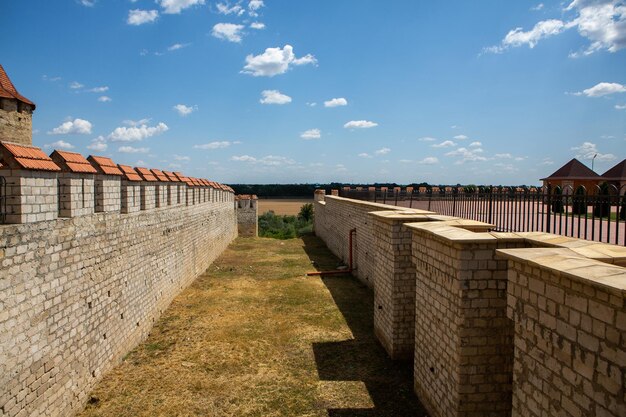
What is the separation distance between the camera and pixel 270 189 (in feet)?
332

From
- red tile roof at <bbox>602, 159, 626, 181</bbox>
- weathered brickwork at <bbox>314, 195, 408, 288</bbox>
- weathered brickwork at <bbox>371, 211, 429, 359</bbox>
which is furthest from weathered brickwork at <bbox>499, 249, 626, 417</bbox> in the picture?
red tile roof at <bbox>602, 159, 626, 181</bbox>

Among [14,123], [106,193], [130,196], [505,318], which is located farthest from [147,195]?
[14,123]

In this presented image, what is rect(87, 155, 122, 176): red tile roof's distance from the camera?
20.8ft

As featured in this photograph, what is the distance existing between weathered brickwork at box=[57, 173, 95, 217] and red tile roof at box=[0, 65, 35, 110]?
35.7 ft

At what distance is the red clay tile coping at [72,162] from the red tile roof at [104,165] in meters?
0.36

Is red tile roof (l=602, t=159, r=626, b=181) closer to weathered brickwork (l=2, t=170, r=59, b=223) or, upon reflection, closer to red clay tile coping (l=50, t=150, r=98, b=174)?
red clay tile coping (l=50, t=150, r=98, b=174)

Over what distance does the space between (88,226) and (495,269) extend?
567 cm

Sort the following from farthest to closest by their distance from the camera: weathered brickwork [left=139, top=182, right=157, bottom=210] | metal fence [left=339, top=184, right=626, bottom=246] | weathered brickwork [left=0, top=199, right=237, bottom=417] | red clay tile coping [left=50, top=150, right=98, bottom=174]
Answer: weathered brickwork [left=139, top=182, right=157, bottom=210] → metal fence [left=339, top=184, right=626, bottom=246] → red clay tile coping [left=50, top=150, right=98, bottom=174] → weathered brickwork [left=0, top=199, right=237, bottom=417]

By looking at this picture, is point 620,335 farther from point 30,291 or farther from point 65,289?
point 65,289

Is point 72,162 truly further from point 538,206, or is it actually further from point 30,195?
point 538,206

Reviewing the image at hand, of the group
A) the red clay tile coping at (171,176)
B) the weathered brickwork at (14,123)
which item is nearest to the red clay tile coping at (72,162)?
the red clay tile coping at (171,176)

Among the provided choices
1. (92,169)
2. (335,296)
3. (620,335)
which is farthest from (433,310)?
(335,296)

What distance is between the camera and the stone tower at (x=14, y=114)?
13.4m

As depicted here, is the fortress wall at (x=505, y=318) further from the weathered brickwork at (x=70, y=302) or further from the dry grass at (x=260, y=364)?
the weathered brickwork at (x=70, y=302)
